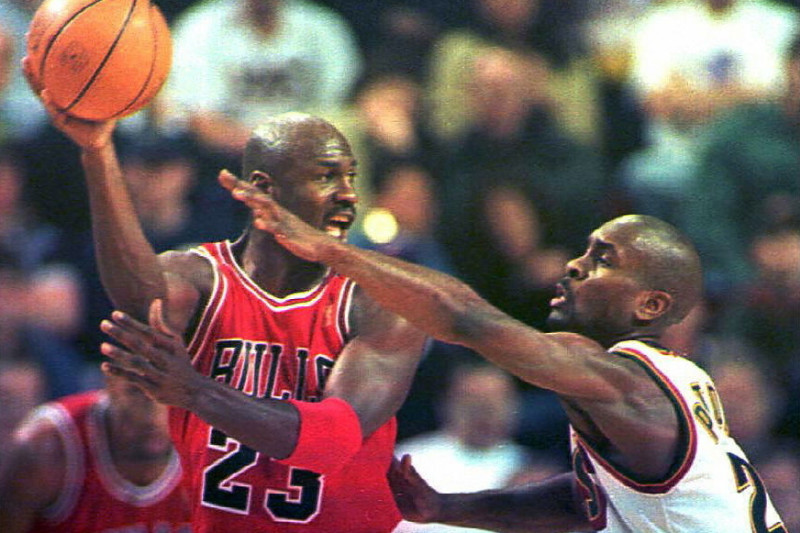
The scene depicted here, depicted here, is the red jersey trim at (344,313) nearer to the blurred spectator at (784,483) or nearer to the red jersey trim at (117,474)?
the red jersey trim at (117,474)

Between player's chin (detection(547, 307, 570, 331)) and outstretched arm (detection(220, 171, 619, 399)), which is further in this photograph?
player's chin (detection(547, 307, 570, 331))

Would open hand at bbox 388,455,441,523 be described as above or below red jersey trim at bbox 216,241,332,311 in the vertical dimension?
below

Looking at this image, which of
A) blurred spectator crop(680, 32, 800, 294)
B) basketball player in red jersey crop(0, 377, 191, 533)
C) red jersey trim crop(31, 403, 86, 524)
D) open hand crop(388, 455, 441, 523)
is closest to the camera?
open hand crop(388, 455, 441, 523)

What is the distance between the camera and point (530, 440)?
5.08 m

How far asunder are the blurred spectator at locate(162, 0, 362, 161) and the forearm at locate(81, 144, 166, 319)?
1.95 metres

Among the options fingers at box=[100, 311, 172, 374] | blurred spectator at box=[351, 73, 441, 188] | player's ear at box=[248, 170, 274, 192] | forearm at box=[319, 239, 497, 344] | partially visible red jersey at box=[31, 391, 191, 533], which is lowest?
partially visible red jersey at box=[31, 391, 191, 533]

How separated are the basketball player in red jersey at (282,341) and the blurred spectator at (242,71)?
151 centimetres

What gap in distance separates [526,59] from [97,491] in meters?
2.71

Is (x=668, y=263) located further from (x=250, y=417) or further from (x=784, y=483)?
(x=784, y=483)

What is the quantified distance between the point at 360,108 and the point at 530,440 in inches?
64.2

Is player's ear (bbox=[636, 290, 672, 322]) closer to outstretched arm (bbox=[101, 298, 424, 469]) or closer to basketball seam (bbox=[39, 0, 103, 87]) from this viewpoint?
outstretched arm (bbox=[101, 298, 424, 469])

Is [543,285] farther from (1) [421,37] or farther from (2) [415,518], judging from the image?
(2) [415,518]

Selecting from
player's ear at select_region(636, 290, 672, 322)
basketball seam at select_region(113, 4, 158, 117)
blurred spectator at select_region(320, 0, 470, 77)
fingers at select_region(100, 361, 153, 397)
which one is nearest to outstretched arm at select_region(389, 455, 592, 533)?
player's ear at select_region(636, 290, 672, 322)

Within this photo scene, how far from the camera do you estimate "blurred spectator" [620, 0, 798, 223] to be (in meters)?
5.74
